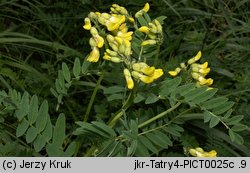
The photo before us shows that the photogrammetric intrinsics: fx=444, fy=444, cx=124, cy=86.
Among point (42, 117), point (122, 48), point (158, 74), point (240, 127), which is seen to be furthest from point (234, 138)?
point (42, 117)

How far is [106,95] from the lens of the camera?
2.23 m

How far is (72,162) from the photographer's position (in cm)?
123

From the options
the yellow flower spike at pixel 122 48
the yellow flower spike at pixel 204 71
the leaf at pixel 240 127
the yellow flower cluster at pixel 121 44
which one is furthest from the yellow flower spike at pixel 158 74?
the leaf at pixel 240 127

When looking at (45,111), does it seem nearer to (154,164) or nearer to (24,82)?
(154,164)

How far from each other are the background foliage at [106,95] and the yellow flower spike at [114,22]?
0.17 metres

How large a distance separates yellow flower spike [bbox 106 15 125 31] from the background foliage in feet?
0.54

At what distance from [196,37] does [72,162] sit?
5.39 ft

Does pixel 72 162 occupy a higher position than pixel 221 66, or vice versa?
pixel 72 162

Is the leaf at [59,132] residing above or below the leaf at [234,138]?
above

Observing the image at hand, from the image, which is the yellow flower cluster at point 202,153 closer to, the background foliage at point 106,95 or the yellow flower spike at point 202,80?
the background foliage at point 106,95

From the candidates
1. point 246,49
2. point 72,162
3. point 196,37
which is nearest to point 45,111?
point 72,162

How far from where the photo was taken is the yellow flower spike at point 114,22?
1.32 meters

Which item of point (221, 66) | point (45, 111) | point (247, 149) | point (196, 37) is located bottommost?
point (247, 149)

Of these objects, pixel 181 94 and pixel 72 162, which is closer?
pixel 72 162
